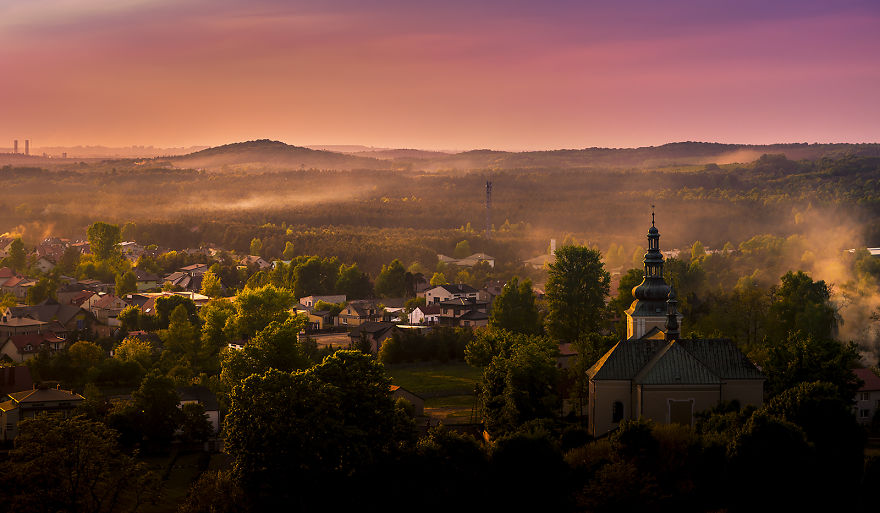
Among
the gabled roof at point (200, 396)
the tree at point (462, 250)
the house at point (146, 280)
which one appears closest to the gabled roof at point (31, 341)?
the gabled roof at point (200, 396)

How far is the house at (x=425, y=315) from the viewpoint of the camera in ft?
313

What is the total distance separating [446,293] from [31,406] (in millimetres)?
58029

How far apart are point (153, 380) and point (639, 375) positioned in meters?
22.6

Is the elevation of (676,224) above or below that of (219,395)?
above

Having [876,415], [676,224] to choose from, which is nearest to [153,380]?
[876,415]

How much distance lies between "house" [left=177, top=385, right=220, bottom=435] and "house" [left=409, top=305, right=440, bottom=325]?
39331mm

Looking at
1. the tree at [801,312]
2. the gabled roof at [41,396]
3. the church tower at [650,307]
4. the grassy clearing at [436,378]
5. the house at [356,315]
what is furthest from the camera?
the house at [356,315]

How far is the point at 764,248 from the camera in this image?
439ft

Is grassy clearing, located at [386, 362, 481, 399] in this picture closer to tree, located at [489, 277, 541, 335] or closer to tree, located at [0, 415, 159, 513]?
tree, located at [489, 277, 541, 335]

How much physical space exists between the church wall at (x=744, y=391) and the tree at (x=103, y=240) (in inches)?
4050

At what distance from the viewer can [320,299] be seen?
359 feet

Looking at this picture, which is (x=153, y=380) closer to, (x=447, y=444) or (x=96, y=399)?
(x=96, y=399)

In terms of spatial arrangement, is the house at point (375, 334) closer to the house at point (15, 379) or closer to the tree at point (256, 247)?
the house at point (15, 379)

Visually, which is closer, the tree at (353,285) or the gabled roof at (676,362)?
the gabled roof at (676,362)
